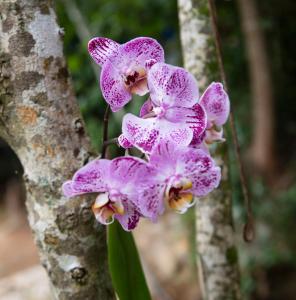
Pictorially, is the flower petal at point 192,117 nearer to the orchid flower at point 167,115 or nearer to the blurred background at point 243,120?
the orchid flower at point 167,115

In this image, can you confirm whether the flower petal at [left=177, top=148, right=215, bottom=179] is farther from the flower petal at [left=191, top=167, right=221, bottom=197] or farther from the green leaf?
the green leaf

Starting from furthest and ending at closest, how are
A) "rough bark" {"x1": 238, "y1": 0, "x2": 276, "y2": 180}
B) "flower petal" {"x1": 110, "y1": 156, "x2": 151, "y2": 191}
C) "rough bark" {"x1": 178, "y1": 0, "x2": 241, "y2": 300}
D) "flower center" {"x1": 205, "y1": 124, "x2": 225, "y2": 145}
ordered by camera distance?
"rough bark" {"x1": 238, "y1": 0, "x2": 276, "y2": 180} < "rough bark" {"x1": 178, "y1": 0, "x2": 241, "y2": 300} < "flower center" {"x1": 205, "y1": 124, "x2": 225, "y2": 145} < "flower petal" {"x1": 110, "y1": 156, "x2": 151, "y2": 191}

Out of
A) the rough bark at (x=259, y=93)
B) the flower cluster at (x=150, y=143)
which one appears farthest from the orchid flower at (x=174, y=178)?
the rough bark at (x=259, y=93)

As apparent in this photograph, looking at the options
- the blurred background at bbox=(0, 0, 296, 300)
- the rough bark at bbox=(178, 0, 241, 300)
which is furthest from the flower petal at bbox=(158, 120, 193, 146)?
the blurred background at bbox=(0, 0, 296, 300)

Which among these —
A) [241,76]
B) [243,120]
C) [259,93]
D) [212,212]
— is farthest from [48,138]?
[241,76]

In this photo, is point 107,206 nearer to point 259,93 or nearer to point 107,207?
point 107,207
